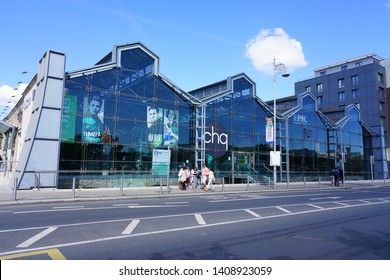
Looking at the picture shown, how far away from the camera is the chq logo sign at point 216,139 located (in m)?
26.9

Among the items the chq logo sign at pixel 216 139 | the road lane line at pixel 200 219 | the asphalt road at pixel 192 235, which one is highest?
the chq logo sign at pixel 216 139

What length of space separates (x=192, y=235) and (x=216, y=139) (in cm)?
2038

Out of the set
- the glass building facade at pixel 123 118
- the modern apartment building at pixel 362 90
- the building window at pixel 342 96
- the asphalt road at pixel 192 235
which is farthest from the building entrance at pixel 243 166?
the building window at pixel 342 96

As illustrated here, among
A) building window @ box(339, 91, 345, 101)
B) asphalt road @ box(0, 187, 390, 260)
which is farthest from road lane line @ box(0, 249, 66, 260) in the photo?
building window @ box(339, 91, 345, 101)

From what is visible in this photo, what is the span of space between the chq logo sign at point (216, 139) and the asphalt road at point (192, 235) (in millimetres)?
15856

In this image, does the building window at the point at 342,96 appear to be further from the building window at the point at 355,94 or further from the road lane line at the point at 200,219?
the road lane line at the point at 200,219

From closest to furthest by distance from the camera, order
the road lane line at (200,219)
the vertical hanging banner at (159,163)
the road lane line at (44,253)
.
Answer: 1. the road lane line at (44,253)
2. the road lane line at (200,219)
3. the vertical hanging banner at (159,163)

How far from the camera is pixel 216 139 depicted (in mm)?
27453

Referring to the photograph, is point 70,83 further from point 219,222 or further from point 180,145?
point 219,222

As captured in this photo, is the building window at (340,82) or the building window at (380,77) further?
the building window at (340,82)

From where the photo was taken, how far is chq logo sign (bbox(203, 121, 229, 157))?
88.3 ft

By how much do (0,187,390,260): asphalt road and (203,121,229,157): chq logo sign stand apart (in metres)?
15.9

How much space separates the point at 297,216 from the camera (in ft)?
34.6

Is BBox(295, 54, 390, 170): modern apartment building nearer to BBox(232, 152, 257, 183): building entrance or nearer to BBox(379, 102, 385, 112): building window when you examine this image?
BBox(379, 102, 385, 112): building window
